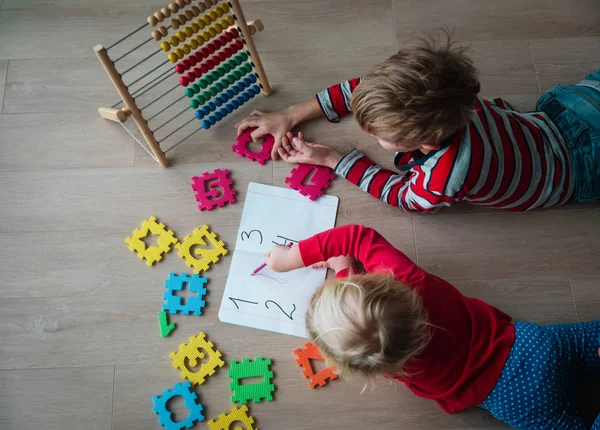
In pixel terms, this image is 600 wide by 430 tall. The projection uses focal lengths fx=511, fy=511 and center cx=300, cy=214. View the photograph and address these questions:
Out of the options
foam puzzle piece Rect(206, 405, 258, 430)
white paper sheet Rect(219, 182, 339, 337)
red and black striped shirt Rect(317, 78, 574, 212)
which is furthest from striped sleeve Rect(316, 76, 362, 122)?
foam puzzle piece Rect(206, 405, 258, 430)

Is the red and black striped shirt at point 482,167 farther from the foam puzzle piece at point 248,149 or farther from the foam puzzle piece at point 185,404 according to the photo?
the foam puzzle piece at point 185,404

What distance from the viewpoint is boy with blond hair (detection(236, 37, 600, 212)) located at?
85 cm

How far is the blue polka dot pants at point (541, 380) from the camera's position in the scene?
932 mm

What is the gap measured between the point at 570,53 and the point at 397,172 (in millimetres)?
587

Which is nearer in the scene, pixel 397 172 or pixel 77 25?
pixel 397 172

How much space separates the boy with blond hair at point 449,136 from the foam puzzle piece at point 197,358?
1.51ft

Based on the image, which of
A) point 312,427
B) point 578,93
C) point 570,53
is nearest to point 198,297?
point 312,427

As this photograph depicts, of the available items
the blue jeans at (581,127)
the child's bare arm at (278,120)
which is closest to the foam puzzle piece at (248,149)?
→ the child's bare arm at (278,120)

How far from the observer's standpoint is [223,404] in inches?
42.1

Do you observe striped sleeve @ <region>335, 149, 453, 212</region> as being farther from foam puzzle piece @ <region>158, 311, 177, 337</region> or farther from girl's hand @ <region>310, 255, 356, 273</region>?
foam puzzle piece @ <region>158, 311, 177, 337</region>

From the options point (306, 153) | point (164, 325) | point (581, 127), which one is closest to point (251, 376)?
point (164, 325)

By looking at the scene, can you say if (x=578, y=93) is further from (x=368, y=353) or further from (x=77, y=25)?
(x=77, y=25)

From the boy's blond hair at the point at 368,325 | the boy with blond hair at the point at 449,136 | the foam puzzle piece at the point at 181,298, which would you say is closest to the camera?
the boy's blond hair at the point at 368,325

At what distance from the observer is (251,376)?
1080mm
